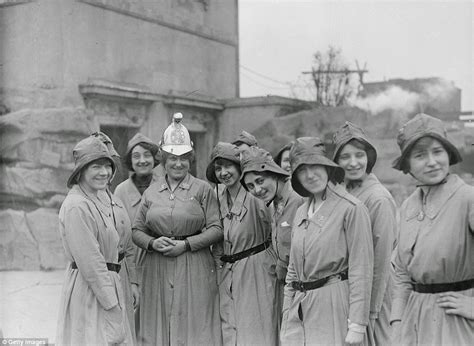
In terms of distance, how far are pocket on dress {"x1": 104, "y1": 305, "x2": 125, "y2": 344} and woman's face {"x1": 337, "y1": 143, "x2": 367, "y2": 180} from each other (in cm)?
172

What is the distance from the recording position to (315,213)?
11.5 ft

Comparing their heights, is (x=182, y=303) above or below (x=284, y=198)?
below

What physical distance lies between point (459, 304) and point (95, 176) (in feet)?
7.63

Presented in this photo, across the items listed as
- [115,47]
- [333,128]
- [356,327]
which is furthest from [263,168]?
[333,128]

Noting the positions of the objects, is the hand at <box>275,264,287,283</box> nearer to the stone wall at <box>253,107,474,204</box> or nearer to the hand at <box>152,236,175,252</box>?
the hand at <box>152,236,175,252</box>

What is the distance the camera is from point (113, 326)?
12.6ft

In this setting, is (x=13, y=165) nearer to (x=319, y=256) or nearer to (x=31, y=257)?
(x=31, y=257)

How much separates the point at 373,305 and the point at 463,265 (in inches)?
37.3

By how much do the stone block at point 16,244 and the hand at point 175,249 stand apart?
5775 millimetres

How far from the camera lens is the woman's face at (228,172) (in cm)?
462

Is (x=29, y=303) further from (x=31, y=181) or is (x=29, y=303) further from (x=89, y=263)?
(x=89, y=263)

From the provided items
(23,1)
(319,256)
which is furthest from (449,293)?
(23,1)

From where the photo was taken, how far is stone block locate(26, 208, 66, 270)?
9742mm

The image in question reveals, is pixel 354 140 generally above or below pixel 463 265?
above
